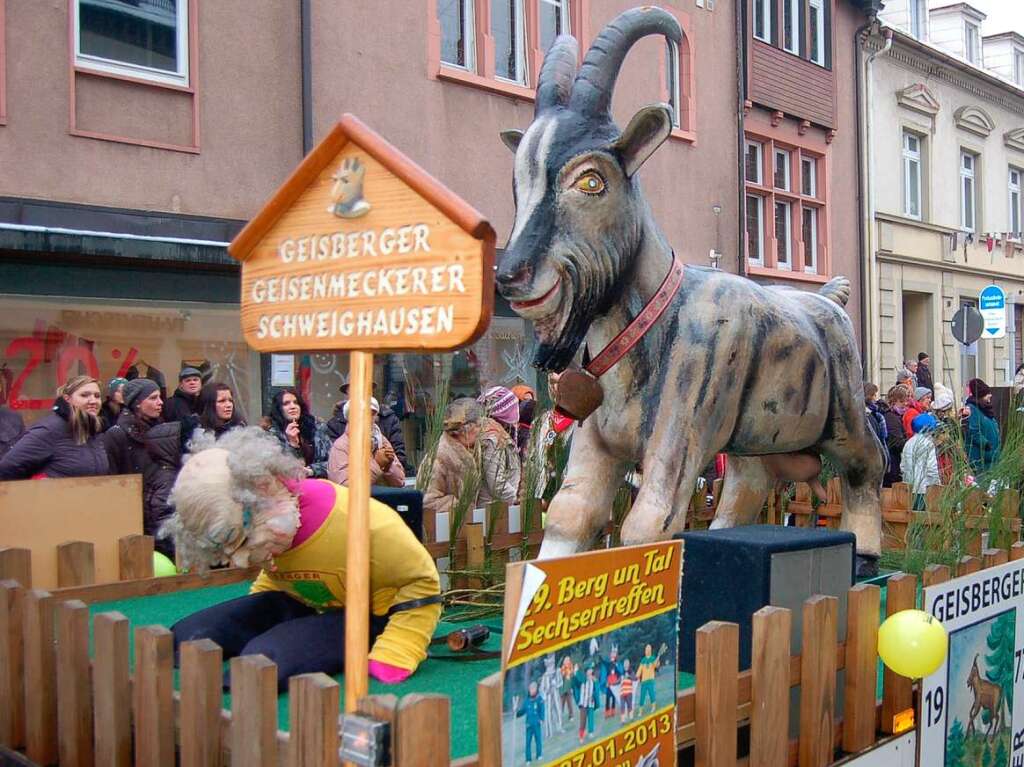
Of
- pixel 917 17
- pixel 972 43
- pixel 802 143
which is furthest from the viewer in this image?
pixel 972 43

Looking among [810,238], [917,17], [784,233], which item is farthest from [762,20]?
[917,17]

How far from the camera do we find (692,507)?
517cm

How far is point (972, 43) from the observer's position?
67.5 ft

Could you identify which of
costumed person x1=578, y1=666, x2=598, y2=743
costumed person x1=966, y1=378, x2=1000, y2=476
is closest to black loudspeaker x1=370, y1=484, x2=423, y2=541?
costumed person x1=578, y1=666, x2=598, y2=743

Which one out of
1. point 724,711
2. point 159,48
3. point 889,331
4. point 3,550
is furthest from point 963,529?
point 889,331

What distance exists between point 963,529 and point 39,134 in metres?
6.32

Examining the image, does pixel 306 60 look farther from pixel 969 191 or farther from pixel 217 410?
pixel 969 191

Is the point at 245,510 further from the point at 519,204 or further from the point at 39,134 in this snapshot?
the point at 39,134

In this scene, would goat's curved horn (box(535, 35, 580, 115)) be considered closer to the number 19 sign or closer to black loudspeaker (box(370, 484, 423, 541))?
black loudspeaker (box(370, 484, 423, 541))

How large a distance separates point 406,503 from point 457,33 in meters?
7.40

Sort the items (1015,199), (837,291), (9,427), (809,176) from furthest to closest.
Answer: (1015,199), (809,176), (9,427), (837,291)

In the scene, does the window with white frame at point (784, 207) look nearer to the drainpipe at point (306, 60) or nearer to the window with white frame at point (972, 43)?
the drainpipe at point (306, 60)

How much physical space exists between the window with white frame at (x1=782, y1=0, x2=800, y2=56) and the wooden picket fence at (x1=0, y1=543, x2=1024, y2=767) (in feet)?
43.5

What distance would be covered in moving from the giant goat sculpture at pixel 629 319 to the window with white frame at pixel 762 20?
11.8 meters
